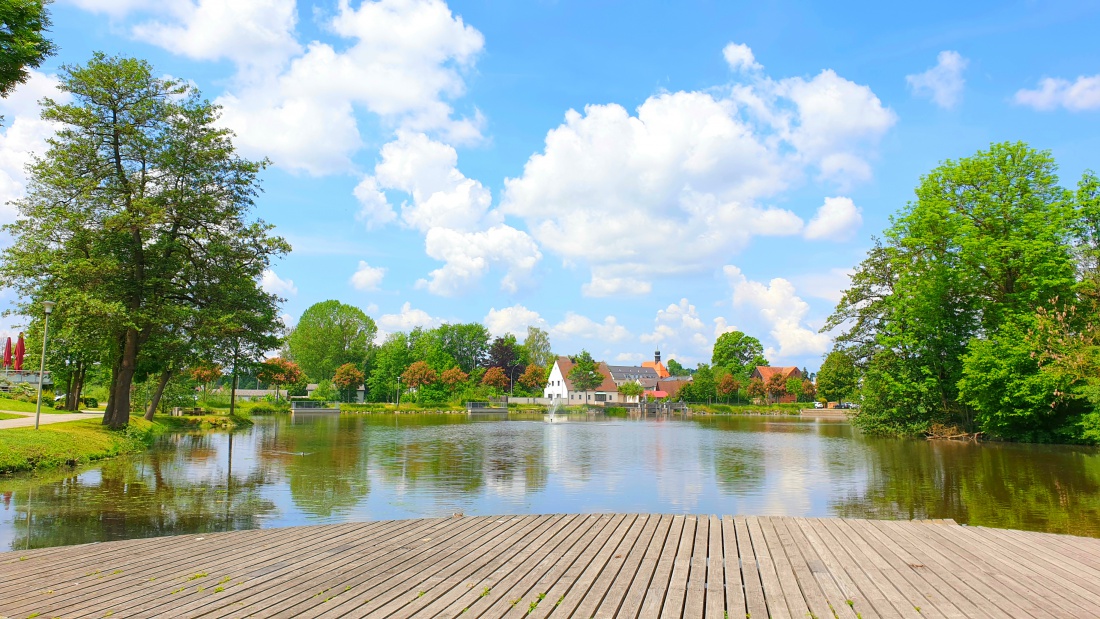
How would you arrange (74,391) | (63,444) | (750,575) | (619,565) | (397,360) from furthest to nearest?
(397,360), (74,391), (63,444), (619,565), (750,575)

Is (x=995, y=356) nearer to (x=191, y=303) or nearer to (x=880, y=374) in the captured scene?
(x=880, y=374)

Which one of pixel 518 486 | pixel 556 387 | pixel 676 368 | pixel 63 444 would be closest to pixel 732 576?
pixel 518 486

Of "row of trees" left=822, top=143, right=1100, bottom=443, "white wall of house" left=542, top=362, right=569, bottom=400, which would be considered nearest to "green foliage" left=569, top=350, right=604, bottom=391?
"white wall of house" left=542, top=362, right=569, bottom=400

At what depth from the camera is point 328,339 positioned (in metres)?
101

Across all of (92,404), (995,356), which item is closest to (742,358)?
(995,356)

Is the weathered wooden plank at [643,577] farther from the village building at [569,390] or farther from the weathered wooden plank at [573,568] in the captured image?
the village building at [569,390]

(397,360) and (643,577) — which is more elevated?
(397,360)

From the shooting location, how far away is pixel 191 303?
27688 millimetres

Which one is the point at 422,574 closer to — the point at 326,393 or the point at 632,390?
the point at 326,393

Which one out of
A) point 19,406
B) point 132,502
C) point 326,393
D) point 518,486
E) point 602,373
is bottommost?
point 518,486

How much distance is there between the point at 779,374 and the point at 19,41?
314ft

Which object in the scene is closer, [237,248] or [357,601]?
[357,601]

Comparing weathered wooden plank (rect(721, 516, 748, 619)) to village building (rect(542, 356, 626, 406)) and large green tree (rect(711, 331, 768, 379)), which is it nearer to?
village building (rect(542, 356, 626, 406))

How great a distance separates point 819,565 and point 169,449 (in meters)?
25.6
